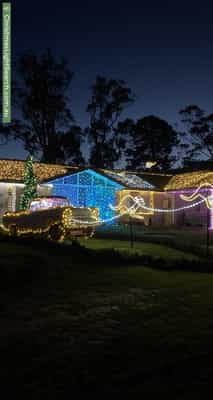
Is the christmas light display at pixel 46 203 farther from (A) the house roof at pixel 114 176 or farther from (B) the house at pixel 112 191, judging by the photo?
(A) the house roof at pixel 114 176

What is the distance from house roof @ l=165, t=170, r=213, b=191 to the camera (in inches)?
1160

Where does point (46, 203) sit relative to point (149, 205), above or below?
below

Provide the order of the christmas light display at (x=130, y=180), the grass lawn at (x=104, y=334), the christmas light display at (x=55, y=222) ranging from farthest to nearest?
the christmas light display at (x=130, y=180) → the christmas light display at (x=55, y=222) → the grass lawn at (x=104, y=334)

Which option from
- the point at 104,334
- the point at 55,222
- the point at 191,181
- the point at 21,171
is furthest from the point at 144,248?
the point at 21,171

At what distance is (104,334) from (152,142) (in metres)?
50.6

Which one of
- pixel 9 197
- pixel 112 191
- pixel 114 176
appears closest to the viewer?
pixel 9 197

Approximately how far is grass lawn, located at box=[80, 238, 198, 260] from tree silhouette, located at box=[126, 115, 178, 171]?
3646 cm

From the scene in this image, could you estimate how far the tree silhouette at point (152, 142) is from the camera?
55031mm

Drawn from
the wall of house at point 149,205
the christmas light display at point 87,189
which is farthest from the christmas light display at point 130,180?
the christmas light display at point 87,189

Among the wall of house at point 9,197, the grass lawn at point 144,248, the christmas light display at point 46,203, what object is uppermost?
the wall of house at point 9,197

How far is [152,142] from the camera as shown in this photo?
55.4 metres

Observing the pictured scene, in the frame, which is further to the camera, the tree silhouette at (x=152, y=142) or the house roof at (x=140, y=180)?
the tree silhouette at (x=152, y=142)

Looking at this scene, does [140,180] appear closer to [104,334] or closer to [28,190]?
[28,190]

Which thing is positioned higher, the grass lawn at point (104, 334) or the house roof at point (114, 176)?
the house roof at point (114, 176)
